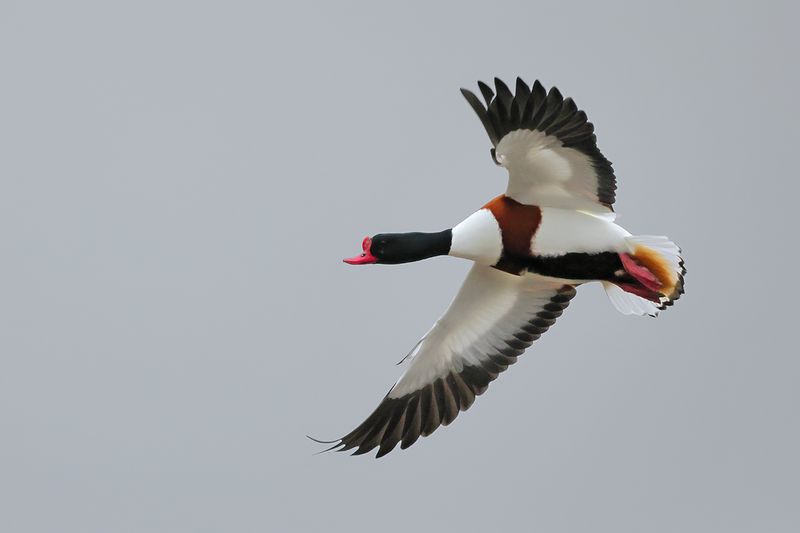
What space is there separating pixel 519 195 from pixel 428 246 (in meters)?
0.62

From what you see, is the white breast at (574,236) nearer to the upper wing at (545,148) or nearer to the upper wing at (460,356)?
the upper wing at (545,148)

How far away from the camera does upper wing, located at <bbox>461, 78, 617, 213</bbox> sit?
27.6 feet

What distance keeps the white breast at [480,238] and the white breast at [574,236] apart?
23 cm

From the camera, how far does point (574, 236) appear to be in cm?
901

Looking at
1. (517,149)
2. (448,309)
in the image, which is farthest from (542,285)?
(517,149)

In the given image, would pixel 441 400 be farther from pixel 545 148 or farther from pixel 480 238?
pixel 545 148

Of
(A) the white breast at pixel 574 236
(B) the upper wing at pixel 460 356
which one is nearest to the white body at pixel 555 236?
(A) the white breast at pixel 574 236

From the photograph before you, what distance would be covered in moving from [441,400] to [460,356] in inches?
12.0

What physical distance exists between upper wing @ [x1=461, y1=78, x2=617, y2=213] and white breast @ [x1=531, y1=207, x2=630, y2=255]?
0.32 ft

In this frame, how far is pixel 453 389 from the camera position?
9773mm

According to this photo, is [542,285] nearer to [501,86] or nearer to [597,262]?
[597,262]

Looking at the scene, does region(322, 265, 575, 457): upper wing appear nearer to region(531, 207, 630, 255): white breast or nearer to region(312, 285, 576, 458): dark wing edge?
region(312, 285, 576, 458): dark wing edge

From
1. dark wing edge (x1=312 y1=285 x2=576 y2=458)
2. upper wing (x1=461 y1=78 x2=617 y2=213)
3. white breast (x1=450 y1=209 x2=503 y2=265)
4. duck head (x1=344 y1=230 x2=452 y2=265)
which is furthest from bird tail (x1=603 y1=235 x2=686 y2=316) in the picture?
duck head (x1=344 y1=230 x2=452 y2=265)

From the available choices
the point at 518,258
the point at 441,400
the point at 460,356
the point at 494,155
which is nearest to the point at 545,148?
the point at 494,155
